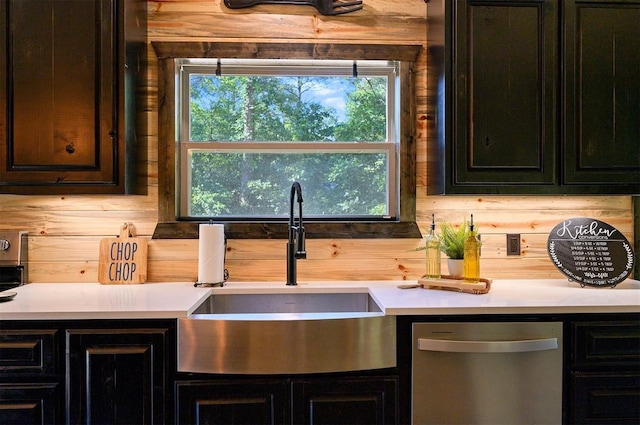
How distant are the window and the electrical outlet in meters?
0.59

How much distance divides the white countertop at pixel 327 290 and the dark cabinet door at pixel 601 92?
0.51 meters

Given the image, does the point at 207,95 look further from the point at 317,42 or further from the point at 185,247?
the point at 185,247

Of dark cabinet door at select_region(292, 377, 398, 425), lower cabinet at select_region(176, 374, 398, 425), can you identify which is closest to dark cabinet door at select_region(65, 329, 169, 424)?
lower cabinet at select_region(176, 374, 398, 425)

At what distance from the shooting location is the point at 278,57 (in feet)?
6.87

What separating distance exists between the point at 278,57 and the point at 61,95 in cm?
97

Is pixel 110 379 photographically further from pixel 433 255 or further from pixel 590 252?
pixel 590 252

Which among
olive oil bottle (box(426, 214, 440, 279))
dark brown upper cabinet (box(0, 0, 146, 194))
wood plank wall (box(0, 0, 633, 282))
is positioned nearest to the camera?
dark brown upper cabinet (box(0, 0, 146, 194))

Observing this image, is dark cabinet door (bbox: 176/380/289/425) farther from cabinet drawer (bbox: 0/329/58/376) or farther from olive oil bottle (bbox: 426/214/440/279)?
olive oil bottle (bbox: 426/214/440/279)

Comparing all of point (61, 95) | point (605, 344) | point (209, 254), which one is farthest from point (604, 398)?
point (61, 95)

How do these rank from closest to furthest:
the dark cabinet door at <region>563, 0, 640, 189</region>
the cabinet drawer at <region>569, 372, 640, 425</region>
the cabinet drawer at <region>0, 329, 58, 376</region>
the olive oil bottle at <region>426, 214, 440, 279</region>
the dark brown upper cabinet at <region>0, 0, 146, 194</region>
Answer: the cabinet drawer at <region>0, 329, 58, 376</region> → the cabinet drawer at <region>569, 372, 640, 425</region> → the dark brown upper cabinet at <region>0, 0, 146, 194</region> → the dark cabinet door at <region>563, 0, 640, 189</region> → the olive oil bottle at <region>426, 214, 440, 279</region>

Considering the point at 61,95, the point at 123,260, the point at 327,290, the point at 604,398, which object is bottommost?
the point at 604,398

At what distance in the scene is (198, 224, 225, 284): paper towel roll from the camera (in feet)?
6.35

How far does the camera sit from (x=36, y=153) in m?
1.75

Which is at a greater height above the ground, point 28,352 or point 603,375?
point 28,352
